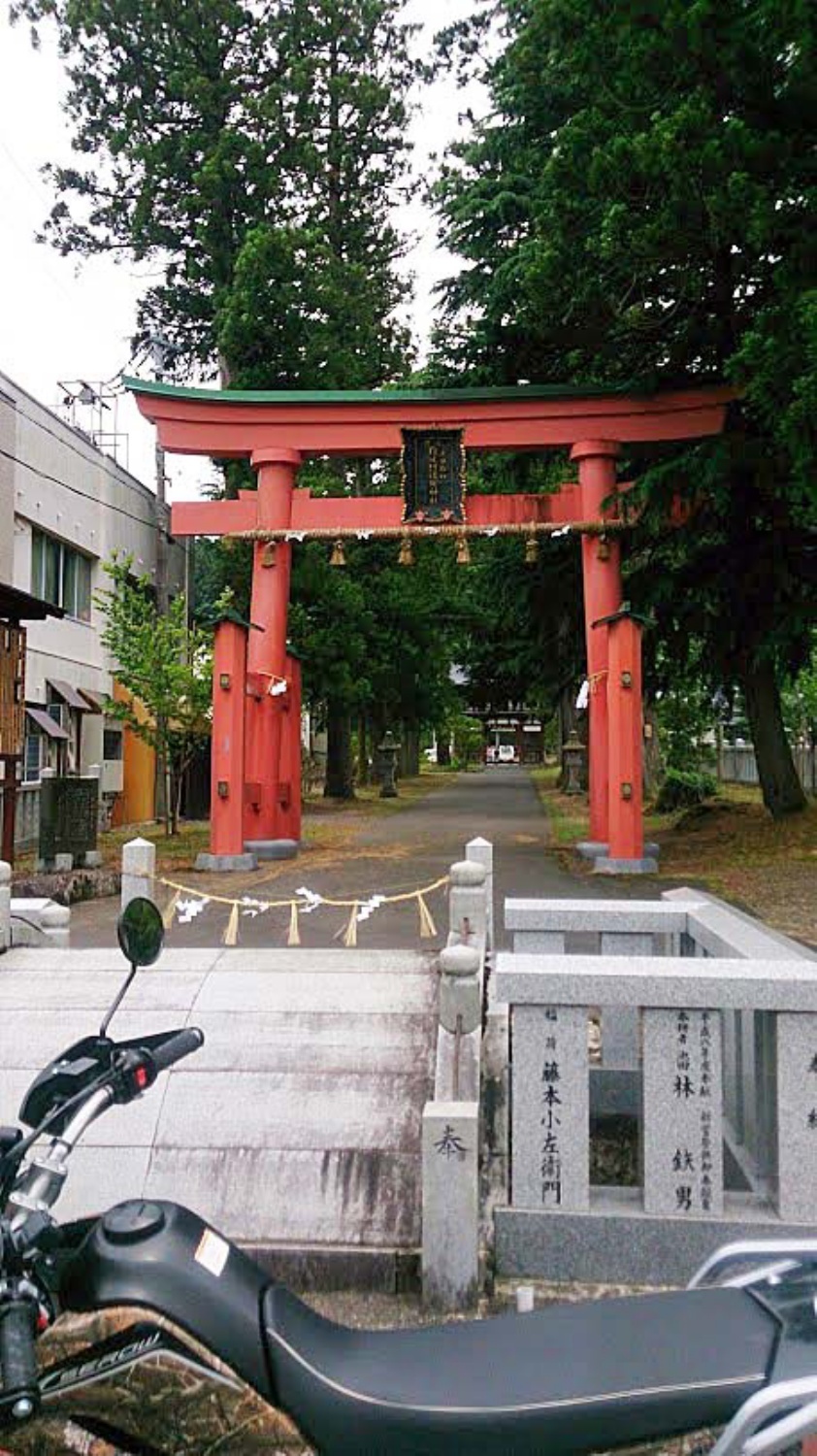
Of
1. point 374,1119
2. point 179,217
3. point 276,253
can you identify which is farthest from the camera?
point 179,217

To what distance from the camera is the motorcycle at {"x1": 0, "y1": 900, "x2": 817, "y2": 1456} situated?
6.81 ft

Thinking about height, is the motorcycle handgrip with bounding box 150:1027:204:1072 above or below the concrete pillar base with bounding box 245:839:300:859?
above

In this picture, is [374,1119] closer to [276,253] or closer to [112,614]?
[112,614]

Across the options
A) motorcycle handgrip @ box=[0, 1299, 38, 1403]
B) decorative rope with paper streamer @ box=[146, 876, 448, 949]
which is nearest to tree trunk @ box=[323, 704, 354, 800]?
decorative rope with paper streamer @ box=[146, 876, 448, 949]

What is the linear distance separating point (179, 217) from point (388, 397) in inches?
519

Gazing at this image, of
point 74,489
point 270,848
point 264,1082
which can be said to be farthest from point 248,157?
point 264,1082

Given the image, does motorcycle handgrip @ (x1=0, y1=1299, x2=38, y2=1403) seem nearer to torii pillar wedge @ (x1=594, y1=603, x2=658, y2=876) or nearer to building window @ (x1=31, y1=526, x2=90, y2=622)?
torii pillar wedge @ (x1=594, y1=603, x2=658, y2=876)

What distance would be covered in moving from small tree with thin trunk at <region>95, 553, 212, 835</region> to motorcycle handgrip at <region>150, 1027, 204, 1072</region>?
15299 millimetres

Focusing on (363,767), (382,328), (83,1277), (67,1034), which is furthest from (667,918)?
(363,767)

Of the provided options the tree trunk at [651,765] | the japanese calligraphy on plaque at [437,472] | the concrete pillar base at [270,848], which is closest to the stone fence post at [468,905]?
the concrete pillar base at [270,848]

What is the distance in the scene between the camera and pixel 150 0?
76.3ft

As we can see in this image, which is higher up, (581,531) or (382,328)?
(382,328)

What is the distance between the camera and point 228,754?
1493 centimetres

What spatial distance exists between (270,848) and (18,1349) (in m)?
13.9
